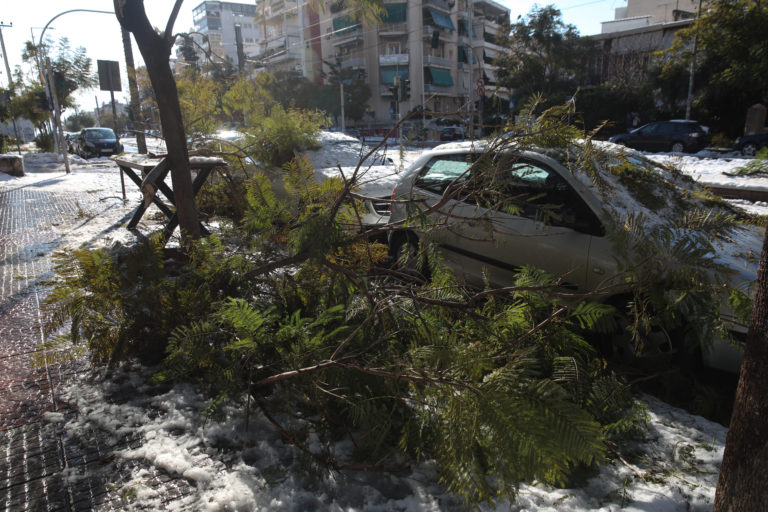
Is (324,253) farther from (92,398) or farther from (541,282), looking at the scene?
(92,398)

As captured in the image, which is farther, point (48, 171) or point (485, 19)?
point (485, 19)

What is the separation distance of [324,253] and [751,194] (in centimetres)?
1023

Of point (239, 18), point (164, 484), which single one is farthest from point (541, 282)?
point (239, 18)

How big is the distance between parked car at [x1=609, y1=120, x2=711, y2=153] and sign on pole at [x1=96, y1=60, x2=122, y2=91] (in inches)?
785

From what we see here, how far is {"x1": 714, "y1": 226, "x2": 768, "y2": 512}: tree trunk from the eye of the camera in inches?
50.4

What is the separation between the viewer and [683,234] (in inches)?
99.0

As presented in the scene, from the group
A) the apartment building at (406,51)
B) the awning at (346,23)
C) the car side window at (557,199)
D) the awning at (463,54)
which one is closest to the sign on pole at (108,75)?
the awning at (346,23)

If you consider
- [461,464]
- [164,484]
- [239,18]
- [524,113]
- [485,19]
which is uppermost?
[239,18]

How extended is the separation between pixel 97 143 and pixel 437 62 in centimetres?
3873

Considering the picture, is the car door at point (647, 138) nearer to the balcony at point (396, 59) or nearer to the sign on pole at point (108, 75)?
the sign on pole at point (108, 75)

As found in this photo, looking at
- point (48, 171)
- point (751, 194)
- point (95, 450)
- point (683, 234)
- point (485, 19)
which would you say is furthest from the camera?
point (485, 19)

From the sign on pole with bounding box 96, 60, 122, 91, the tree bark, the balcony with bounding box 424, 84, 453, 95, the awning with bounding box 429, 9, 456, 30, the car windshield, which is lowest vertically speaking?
the tree bark

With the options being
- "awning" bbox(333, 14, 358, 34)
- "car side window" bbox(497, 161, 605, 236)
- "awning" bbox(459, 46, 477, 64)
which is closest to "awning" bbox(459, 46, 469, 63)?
"awning" bbox(459, 46, 477, 64)

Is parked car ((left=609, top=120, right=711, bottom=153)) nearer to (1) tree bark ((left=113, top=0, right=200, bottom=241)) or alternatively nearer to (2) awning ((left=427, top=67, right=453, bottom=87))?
(1) tree bark ((left=113, top=0, right=200, bottom=241))
